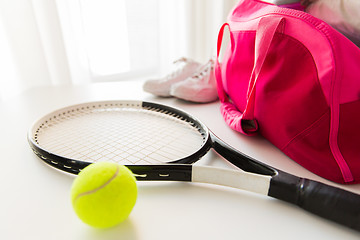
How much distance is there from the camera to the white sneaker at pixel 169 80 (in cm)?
92

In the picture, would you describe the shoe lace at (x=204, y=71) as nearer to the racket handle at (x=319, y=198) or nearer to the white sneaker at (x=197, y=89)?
the white sneaker at (x=197, y=89)

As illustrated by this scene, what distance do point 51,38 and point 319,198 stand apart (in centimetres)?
125

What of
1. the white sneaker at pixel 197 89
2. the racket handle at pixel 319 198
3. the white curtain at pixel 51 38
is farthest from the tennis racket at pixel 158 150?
the white curtain at pixel 51 38

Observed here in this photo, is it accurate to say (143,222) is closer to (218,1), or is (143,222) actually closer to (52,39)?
(52,39)

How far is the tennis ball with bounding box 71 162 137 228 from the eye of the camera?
1.10ft

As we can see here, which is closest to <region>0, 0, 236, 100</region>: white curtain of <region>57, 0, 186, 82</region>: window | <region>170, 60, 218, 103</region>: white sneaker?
<region>57, 0, 186, 82</region>: window

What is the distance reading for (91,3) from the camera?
1316mm

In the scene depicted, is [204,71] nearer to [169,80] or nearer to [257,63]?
[169,80]

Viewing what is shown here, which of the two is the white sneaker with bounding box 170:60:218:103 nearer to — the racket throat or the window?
the racket throat

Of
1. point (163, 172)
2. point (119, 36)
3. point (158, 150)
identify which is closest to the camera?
point (163, 172)

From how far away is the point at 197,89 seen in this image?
0.85 meters

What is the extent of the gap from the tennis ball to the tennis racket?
0.25 feet

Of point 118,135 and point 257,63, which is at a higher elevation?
point 257,63

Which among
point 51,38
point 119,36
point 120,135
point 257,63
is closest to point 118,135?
point 120,135
